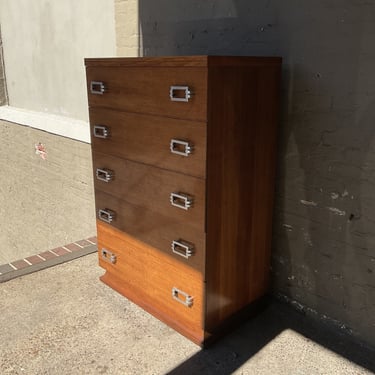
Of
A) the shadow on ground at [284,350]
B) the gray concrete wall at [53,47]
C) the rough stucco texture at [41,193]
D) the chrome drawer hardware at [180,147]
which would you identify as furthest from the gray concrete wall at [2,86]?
the shadow on ground at [284,350]

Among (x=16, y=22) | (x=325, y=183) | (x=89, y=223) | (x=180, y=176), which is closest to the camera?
(x=180, y=176)

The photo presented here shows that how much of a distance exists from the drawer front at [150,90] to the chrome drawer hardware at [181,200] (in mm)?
366

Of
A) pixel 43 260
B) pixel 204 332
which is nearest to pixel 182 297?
pixel 204 332

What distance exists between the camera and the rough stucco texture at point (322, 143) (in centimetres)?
204

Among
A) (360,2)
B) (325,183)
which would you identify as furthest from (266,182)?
(360,2)

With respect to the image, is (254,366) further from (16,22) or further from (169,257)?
(16,22)

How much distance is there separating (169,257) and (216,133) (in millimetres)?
714

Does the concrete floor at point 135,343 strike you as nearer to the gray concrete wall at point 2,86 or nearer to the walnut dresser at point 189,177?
the walnut dresser at point 189,177

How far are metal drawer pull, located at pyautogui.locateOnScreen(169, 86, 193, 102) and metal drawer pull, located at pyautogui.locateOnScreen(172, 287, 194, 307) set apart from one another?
0.95 meters

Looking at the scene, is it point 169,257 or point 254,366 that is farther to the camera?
point 169,257

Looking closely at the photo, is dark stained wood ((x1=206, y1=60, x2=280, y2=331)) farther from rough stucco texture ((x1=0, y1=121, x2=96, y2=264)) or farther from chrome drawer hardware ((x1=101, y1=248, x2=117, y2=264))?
rough stucco texture ((x1=0, y1=121, x2=96, y2=264))

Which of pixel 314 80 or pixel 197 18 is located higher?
pixel 197 18

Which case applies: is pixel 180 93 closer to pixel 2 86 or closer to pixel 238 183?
pixel 238 183

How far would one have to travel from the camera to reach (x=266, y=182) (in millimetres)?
2330
